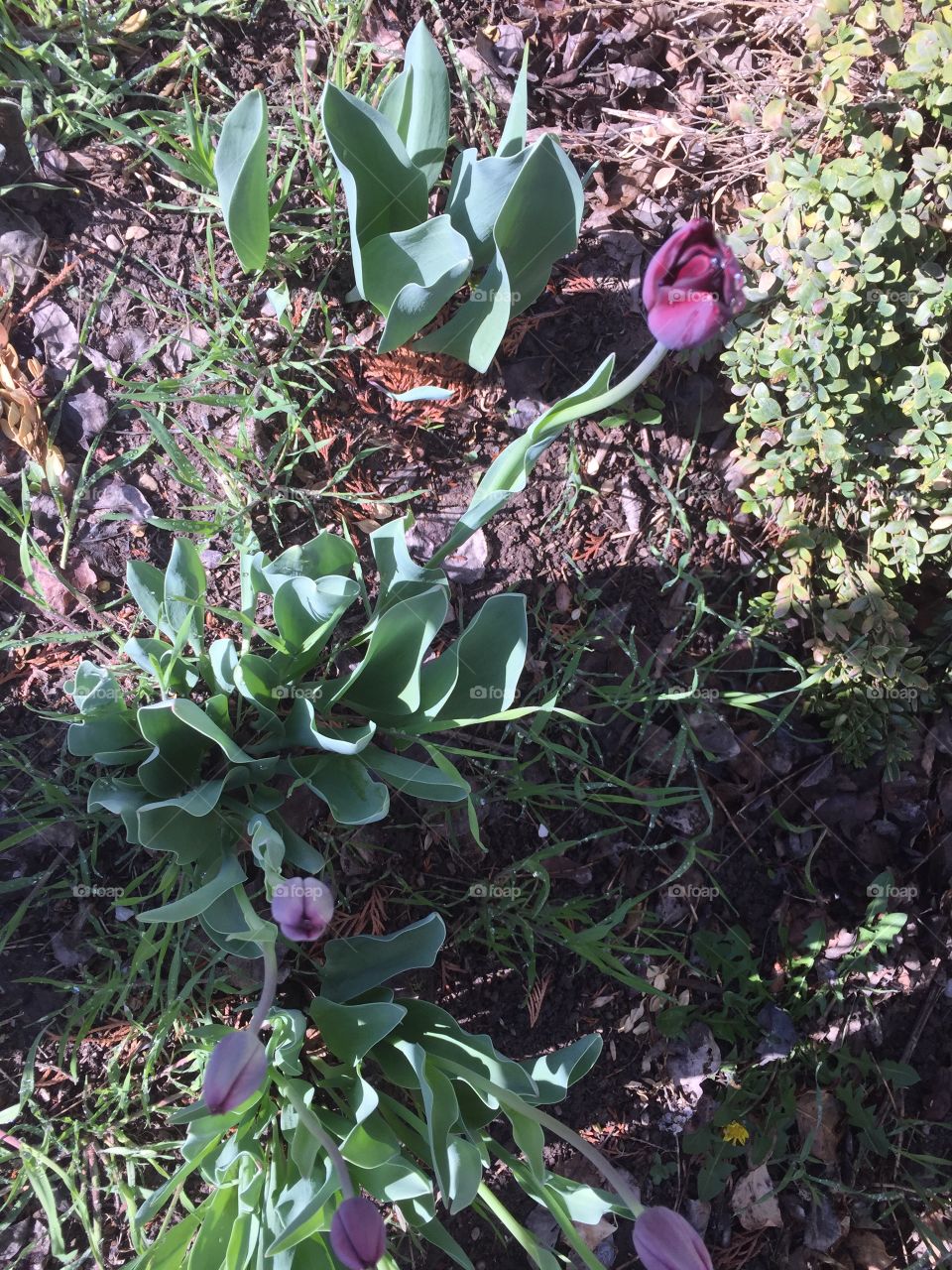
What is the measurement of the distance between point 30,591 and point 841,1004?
6.54ft

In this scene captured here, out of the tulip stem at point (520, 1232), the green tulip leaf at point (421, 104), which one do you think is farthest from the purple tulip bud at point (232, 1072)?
the green tulip leaf at point (421, 104)

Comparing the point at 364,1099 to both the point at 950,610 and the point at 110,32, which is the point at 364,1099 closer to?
the point at 950,610

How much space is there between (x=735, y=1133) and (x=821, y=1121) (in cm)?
24

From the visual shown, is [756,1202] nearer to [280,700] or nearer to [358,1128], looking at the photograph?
[358,1128]

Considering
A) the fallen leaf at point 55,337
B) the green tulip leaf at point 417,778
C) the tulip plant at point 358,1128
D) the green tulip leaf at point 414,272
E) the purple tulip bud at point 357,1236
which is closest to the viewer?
the purple tulip bud at point 357,1236

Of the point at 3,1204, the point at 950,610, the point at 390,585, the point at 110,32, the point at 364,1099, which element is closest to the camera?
the point at 364,1099

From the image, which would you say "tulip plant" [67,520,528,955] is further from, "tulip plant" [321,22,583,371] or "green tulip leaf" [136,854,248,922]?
"tulip plant" [321,22,583,371]

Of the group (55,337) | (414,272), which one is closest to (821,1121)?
(414,272)

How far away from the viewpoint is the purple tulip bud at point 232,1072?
1207 mm

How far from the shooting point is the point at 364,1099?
146 centimetres

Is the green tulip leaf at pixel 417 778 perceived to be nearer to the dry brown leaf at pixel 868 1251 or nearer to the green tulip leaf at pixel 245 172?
the green tulip leaf at pixel 245 172

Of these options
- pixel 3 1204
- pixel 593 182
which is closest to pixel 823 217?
pixel 593 182

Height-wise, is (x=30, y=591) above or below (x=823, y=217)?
below

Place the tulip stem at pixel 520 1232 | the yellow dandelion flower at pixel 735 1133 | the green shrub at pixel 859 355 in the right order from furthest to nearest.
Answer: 1. the yellow dandelion flower at pixel 735 1133
2. the green shrub at pixel 859 355
3. the tulip stem at pixel 520 1232
